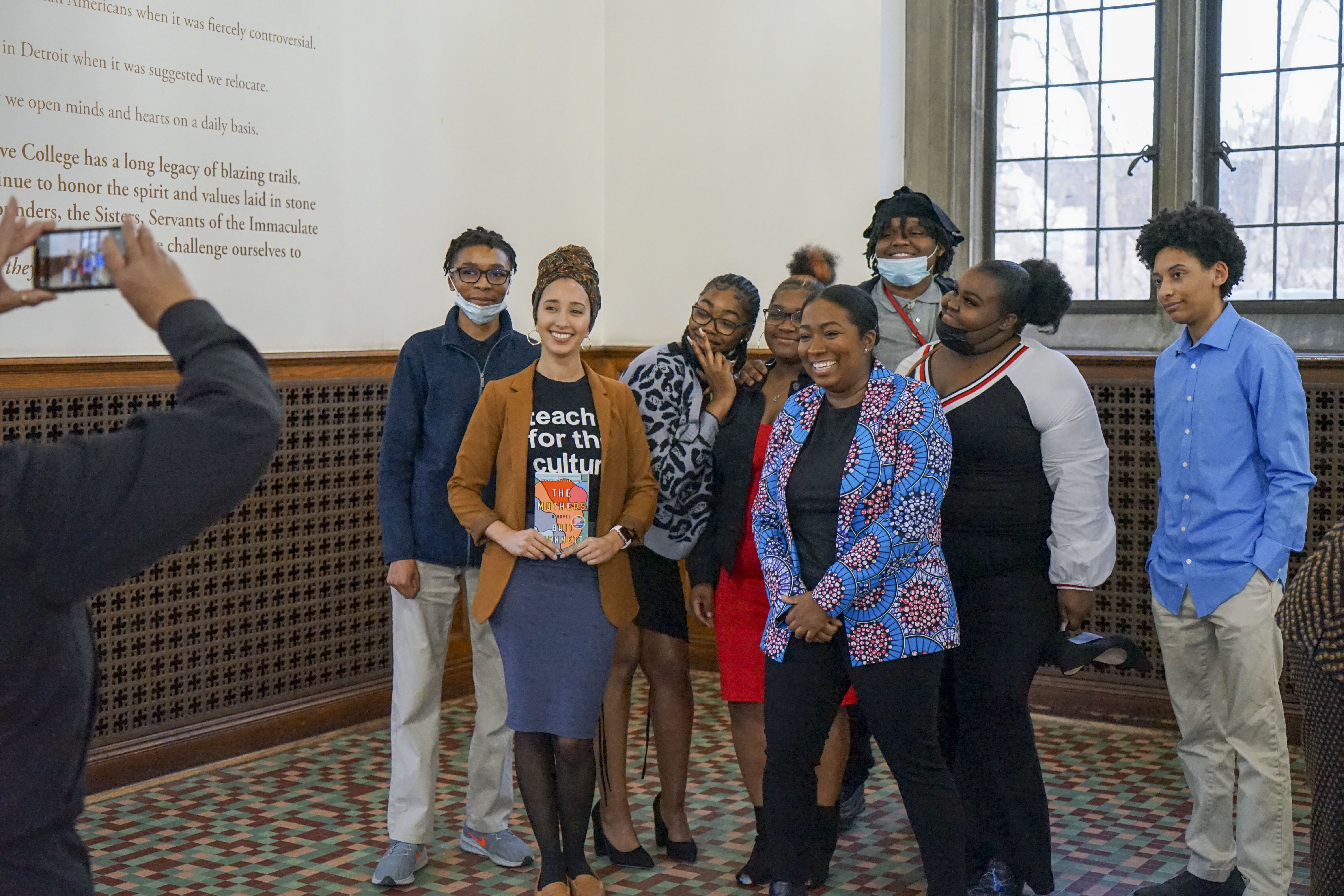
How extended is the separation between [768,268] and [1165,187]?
5.21ft

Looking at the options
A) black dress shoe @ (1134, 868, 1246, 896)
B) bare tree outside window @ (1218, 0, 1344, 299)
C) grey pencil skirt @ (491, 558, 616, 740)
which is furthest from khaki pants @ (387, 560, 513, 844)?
bare tree outside window @ (1218, 0, 1344, 299)

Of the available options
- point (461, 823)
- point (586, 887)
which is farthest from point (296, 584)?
point (586, 887)

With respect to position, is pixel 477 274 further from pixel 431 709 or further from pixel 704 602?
pixel 431 709

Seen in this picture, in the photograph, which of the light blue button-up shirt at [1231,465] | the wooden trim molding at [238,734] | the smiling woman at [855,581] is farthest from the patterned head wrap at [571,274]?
the wooden trim molding at [238,734]

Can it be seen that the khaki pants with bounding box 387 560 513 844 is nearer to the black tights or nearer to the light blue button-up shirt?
the black tights

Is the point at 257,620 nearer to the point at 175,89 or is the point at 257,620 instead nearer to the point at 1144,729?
the point at 175,89

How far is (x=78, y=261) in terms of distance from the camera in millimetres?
1333

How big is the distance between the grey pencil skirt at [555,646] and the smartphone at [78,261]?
1.91 m

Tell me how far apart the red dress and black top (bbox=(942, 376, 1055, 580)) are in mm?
486

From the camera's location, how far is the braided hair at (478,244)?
3576mm

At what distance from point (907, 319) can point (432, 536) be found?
1.46 meters

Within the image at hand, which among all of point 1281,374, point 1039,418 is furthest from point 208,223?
point 1281,374

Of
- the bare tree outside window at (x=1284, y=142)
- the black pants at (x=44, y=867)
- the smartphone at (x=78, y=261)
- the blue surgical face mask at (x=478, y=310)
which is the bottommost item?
the black pants at (x=44, y=867)

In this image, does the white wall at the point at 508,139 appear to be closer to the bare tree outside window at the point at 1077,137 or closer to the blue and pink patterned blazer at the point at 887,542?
the bare tree outside window at the point at 1077,137
